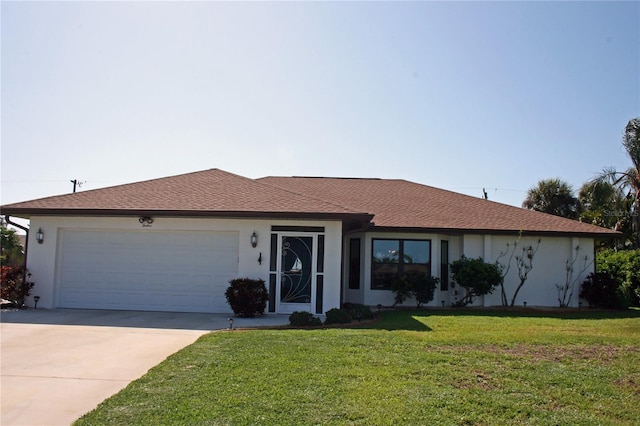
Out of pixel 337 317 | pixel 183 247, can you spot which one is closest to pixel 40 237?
pixel 183 247

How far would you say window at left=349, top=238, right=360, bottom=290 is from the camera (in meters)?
16.4

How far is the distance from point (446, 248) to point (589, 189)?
11.0 metres

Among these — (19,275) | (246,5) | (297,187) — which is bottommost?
(19,275)

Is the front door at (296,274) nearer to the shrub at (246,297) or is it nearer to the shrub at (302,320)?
the shrub at (246,297)

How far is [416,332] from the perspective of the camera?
9398 mm

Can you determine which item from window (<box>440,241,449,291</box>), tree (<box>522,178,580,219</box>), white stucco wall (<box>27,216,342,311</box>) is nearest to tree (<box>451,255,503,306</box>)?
window (<box>440,241,449,291</box>)

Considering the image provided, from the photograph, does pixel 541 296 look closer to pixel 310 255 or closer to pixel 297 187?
pixel 310 255

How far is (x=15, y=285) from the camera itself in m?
13.3

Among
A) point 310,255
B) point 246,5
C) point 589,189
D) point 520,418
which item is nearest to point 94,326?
point 310,255

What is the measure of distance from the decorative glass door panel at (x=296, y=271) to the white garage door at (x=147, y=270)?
53.4 inches

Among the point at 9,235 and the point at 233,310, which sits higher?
the point at 9,235

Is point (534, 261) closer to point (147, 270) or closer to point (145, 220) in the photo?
point (147, 270)

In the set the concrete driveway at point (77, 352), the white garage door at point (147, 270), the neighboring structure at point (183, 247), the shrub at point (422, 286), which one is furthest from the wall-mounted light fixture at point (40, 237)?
the shrub at point (422, 286)

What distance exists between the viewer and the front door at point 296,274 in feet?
43.1
